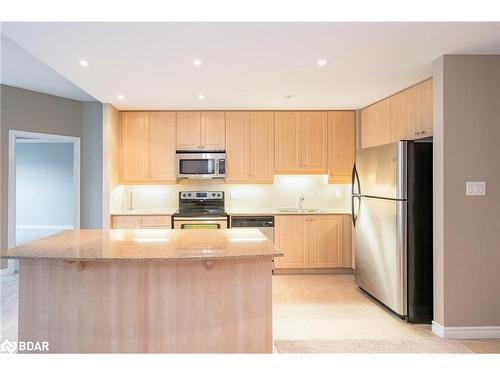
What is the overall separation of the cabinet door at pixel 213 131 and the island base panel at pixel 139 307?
2916 millimetres

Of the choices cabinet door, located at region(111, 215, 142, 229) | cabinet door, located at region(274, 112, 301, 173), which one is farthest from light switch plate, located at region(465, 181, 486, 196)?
cabinet door, located at region(111, 215, 142, 229)

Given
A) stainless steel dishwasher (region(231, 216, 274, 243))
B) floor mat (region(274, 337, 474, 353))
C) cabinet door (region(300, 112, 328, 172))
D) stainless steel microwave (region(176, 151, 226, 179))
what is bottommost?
floor mat (region(274, 337, 474, 353))

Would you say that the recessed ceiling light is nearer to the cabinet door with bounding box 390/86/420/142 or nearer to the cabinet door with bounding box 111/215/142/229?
the cabinet door with bounding box 390/86/420/142

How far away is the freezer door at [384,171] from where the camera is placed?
10.5 feet

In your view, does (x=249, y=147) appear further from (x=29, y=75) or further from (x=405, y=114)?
(x=29, y=75)

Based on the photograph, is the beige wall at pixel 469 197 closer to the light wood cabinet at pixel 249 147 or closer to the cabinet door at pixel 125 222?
the light wood cabinet at pixel 249 147

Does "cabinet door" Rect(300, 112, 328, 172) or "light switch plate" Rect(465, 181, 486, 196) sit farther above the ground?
"cabinet door" Rect(300, 112, 328, 172)

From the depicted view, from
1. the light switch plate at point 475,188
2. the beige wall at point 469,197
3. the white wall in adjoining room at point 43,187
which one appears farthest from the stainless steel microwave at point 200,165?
the white wall in adjoining room at point 43,187

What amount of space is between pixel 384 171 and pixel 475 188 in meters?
0.78

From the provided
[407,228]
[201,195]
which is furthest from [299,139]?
[407,228]

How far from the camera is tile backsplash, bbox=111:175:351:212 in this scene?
5.25m

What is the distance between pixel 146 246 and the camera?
230cm

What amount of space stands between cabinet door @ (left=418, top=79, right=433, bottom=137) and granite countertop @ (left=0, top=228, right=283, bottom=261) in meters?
2.06
